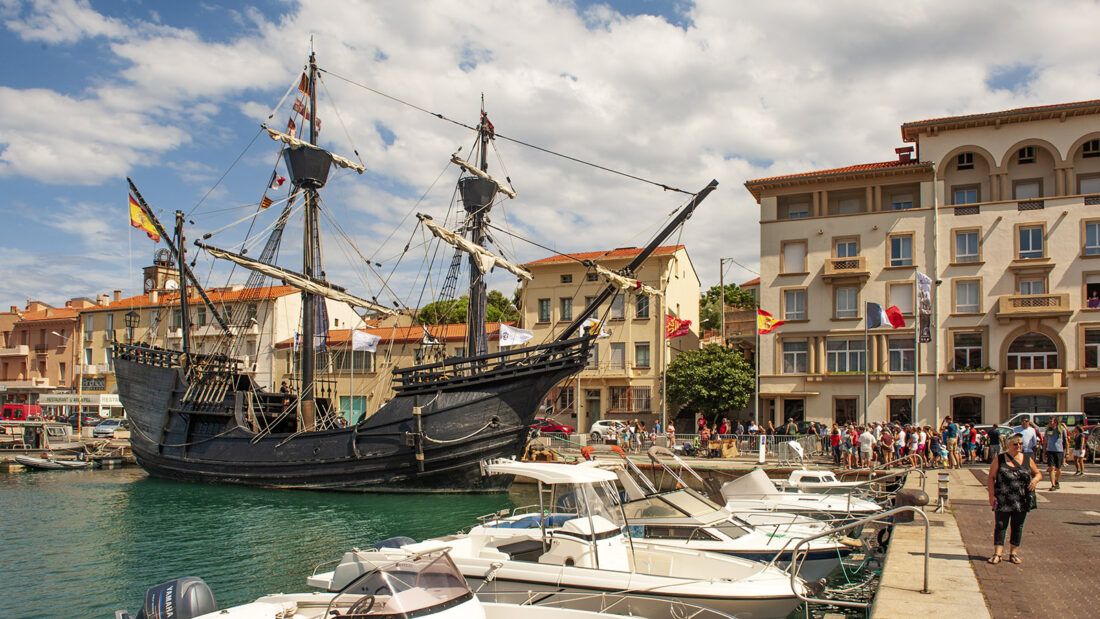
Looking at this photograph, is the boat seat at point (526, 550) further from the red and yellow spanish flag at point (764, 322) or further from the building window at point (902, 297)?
the building window at point (902, 297)

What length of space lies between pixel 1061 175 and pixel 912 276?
8620 millimetres

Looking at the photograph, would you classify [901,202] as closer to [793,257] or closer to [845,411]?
[793,257]

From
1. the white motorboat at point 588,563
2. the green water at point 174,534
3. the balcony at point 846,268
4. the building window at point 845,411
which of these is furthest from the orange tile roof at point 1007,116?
the white motorboat at point 588,563

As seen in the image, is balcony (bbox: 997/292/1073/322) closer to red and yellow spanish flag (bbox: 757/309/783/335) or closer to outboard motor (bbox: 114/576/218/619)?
red and yellow spanish flag (bbox: 757/309/783/335)

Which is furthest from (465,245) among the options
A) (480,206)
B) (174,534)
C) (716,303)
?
(716,303)

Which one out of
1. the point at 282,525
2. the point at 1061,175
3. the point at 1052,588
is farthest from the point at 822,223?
the point at 1052,588

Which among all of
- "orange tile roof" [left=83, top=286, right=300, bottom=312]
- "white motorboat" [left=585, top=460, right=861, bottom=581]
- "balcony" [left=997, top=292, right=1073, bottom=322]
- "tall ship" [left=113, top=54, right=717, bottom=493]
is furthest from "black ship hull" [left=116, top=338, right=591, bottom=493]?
"orange tile roof" [left=83, top=286, right=300, bottom=312]

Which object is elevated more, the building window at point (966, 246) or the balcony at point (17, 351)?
the building window at point (966, 246)

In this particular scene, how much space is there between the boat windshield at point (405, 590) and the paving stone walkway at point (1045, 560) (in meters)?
6.24

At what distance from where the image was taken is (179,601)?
10094 millimetres

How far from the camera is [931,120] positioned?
42812mm

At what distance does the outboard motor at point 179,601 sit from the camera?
10.0m

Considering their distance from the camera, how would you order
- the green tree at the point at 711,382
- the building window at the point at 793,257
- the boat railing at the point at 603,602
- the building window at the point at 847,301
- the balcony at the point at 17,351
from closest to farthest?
the boat railing at the point at 603,602, the building window at the point at 847,301, the building window at the point at 793,257, the green tree at the point at 711,382, the balcony at the point at 17,351

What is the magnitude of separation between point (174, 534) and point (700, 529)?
1551cm
